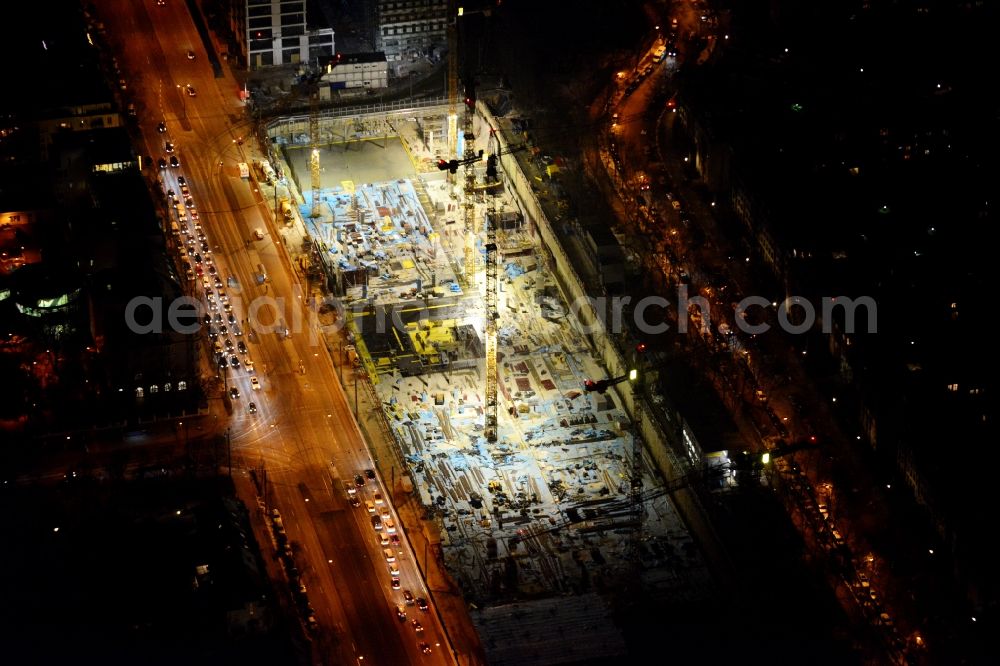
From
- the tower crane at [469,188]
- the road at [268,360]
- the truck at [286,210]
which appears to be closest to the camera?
the road at [268,360]

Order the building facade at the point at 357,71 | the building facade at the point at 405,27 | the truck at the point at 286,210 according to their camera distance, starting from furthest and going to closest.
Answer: the building facade at the point at 405,27 → the building facade at the point at 357,71 → the truck at the point at 286,210

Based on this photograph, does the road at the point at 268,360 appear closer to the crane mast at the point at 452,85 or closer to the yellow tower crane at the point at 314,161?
the yellow tower crane at the point at 314,161

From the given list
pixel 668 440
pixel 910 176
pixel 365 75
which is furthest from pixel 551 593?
pixel 365 75

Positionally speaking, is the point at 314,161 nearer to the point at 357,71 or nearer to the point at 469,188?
the point at 357,71

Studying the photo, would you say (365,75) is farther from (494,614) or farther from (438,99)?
(494,614)

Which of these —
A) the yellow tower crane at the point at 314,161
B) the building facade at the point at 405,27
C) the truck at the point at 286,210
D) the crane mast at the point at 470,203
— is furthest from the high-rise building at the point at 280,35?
the truck at the point at 286,210

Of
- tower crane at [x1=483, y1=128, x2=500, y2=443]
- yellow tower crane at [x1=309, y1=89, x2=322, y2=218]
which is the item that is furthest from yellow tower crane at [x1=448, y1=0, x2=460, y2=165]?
yellow tower crane at [x1=309, y1=89, x2=322, y2=218]
